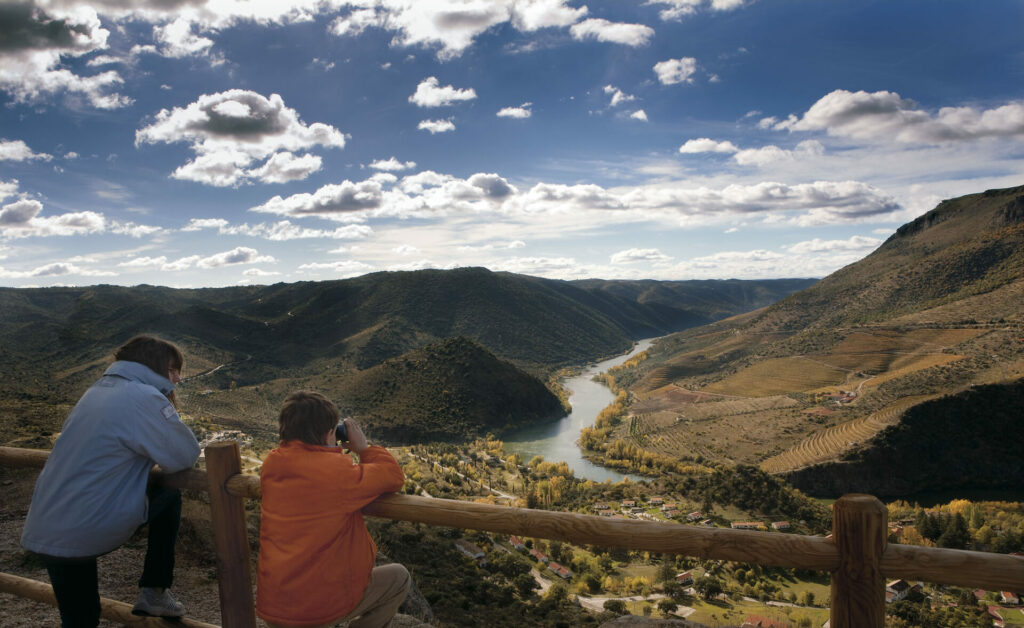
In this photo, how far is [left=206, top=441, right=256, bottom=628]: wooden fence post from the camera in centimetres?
289

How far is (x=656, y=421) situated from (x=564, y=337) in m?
74.1

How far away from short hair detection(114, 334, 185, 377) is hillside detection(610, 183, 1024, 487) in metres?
60.9

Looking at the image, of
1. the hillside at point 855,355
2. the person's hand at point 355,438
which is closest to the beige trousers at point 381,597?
the person's hand at point 355,438

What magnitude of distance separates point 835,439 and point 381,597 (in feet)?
211

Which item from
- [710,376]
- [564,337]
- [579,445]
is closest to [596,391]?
[710,376]

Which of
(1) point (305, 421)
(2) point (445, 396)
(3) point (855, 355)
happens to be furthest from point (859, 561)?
(3) point (855, 355)

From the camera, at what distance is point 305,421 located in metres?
2.47

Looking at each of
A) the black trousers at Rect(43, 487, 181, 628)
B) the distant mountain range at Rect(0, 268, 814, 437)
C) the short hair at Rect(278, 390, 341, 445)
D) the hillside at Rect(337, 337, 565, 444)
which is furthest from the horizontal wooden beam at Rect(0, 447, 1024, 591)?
the hillside at Rect(337, 337, 565, 444)

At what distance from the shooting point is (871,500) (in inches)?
81.1

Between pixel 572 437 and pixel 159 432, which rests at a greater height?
pixel 159 432

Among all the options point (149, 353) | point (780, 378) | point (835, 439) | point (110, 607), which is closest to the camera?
point (149, 353)

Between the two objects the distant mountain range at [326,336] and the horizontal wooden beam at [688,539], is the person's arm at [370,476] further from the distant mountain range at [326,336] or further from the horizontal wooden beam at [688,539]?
the distant mountain range at [326,336]

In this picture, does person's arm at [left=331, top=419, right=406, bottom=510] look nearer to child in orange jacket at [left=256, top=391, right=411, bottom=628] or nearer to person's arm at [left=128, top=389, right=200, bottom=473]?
child in orange jacket at [left=256, top=391, right=411, bottom=628]

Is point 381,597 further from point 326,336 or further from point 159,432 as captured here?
point 326,336
